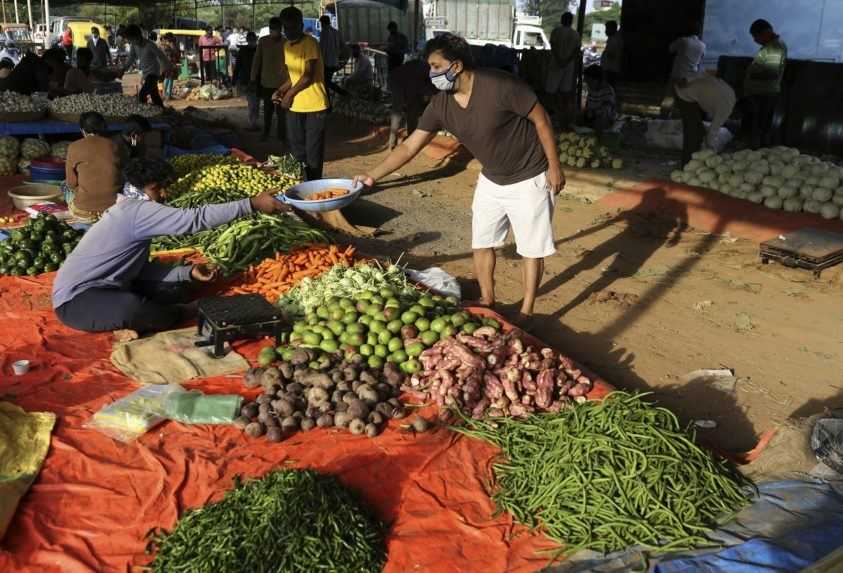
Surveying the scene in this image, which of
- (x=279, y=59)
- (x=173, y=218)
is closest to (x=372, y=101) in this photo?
(x=279, y=59)

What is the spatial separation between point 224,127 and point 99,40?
791 cm

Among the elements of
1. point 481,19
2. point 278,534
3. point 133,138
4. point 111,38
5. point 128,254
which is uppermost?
point 481,19

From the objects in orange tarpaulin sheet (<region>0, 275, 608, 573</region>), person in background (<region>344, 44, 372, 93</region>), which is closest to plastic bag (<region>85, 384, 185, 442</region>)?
orange tarpaulin sheet (<region>0, 275, 608, 573</region>)

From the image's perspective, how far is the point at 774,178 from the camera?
8.36m

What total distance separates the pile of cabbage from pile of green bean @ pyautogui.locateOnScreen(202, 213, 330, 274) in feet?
16.7

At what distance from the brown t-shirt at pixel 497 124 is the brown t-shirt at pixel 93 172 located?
3.30 m

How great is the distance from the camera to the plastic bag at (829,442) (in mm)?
3414

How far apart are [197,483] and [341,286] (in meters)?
1.92

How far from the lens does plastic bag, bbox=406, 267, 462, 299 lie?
18.8ft

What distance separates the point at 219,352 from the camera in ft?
15.0

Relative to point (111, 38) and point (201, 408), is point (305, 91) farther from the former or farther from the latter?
point (111, 38)

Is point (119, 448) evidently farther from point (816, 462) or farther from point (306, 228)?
point (816, 462)

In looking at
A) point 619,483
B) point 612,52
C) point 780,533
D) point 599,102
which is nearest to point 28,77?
point 599,102

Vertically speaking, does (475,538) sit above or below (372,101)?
below
